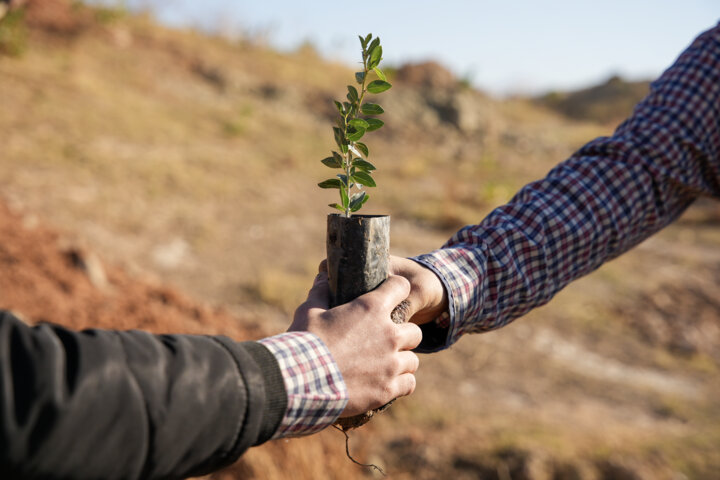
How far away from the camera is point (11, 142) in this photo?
7.22m

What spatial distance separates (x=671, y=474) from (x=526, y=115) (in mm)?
16076

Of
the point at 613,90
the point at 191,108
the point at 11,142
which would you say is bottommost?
the point at 11,142

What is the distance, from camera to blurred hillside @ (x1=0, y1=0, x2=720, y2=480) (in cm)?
359

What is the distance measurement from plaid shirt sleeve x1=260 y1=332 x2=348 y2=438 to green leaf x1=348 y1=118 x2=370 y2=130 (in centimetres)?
48

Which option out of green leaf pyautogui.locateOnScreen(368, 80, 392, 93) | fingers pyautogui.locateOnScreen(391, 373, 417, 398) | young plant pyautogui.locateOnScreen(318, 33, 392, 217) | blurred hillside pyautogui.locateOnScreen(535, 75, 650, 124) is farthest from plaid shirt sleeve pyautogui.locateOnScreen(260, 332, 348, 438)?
blurred hillside pyautogui.locateOnScreen(535, 75, 650, 124)

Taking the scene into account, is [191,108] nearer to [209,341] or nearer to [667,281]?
[667,281]

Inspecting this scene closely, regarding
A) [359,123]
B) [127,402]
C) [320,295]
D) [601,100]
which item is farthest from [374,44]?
[601,100]

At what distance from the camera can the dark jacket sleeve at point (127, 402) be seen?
75cm

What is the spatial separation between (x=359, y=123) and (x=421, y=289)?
0.45m

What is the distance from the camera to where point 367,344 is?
1109 millimetres

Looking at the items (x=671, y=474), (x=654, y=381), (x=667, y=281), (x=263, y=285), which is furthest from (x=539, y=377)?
(x=667, y=281)

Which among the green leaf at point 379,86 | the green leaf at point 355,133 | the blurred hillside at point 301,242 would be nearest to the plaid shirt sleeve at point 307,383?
the green leaf at point 355,133

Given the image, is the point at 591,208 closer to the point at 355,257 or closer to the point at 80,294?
the point at 355,257

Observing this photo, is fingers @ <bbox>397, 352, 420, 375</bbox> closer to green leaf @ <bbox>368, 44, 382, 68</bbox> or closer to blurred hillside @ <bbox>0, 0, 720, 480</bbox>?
green leaf @ <bbox>368, 44, 382, 68</bbox>
